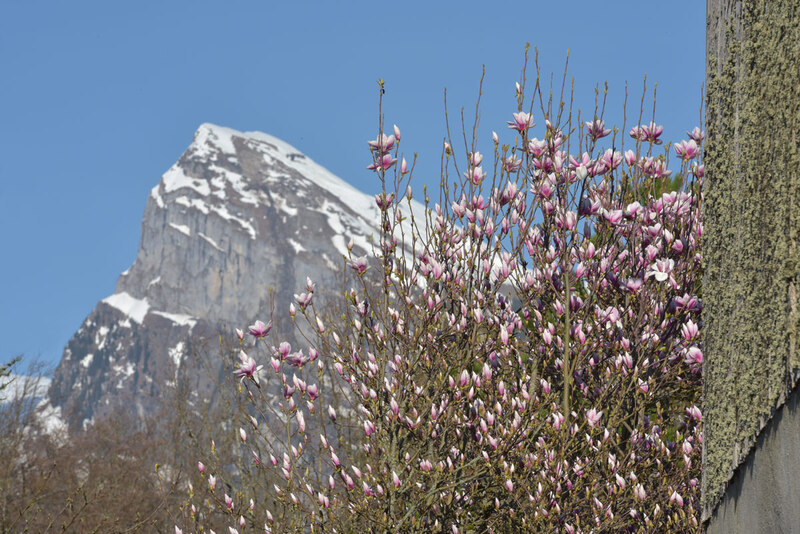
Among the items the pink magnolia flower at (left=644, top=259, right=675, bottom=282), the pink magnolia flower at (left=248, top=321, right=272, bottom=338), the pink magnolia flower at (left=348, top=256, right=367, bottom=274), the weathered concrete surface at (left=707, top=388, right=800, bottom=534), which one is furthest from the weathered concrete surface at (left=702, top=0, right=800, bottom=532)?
the pink magnolia flower at (left=248, top=321, right=272, bottom=338)

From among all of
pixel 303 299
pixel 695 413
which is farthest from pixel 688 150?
pixel 303 299

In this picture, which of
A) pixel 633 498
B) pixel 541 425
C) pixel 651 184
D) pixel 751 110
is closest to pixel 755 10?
pixel 751 110

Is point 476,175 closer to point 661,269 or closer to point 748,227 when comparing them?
point 661,269

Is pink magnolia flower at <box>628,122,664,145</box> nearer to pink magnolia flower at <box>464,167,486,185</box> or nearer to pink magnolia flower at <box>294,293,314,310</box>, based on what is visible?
pink magnolia flower at <box>464,167,486,185</box>

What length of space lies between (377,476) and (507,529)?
3.11ft

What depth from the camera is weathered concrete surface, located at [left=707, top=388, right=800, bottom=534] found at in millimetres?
2234

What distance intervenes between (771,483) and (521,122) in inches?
150

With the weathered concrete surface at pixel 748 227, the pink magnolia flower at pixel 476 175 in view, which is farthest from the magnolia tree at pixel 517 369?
the weathered concrete surface at pixel 748 227

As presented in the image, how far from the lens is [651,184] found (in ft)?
23.3

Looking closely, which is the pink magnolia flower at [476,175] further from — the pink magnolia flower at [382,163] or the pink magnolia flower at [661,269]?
the pink magnolia flower at [661,269]

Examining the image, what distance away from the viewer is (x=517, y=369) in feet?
19.9

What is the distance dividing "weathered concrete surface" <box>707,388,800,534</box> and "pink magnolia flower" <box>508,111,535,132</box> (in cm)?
353

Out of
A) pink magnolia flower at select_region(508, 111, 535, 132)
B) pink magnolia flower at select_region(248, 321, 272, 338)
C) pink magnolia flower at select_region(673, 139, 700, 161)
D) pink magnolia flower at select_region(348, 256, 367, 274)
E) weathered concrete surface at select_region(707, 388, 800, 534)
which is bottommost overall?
weathered concrete surface at select_region(707, 388, 800, 534)

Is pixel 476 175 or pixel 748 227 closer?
pixel 748 227
